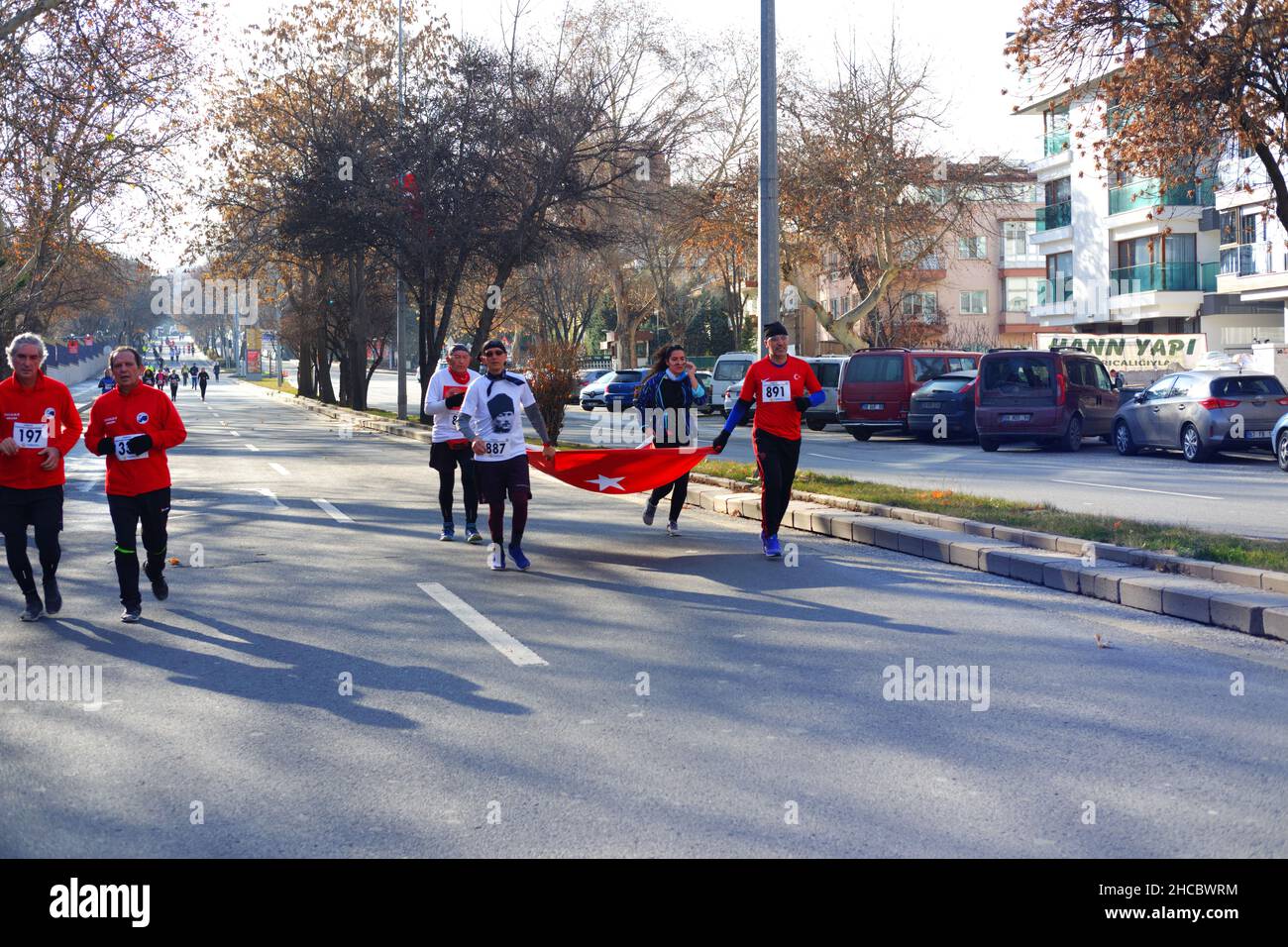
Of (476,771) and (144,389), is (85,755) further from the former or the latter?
(144,389)

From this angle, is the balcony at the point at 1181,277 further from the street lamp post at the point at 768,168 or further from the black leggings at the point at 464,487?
the black leggings at the point at 464,487

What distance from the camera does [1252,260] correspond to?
41.6 meters

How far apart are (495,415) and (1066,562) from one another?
4.65m

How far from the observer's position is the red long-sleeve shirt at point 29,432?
28.3ft

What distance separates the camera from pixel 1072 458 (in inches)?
941

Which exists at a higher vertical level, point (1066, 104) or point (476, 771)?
point (1066, 104)

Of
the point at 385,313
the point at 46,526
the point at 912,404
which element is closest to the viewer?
the point at 46,526

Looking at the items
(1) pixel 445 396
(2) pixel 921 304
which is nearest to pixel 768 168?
(1) pixel 445 396

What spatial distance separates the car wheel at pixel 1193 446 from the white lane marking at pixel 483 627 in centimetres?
1634

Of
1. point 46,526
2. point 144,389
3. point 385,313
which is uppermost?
point 385,313

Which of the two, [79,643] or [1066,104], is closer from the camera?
[79,643]

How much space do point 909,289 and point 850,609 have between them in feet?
179
